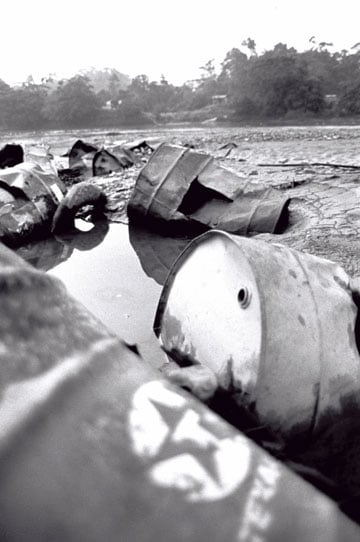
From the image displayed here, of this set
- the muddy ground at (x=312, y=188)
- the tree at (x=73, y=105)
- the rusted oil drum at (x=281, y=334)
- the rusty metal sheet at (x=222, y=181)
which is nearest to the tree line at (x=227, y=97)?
the tree at (x=73, y=105)

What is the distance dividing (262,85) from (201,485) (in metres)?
42.0

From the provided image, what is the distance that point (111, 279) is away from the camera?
4172 millimetres

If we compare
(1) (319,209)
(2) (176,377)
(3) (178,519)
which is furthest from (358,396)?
(1) (319,209)

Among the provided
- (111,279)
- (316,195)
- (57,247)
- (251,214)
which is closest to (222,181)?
(251,214)

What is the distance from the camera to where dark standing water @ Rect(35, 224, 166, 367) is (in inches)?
121

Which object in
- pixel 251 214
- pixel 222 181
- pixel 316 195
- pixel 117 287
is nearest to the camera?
pixel 117 287

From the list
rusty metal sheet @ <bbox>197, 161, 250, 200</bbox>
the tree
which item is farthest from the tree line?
rusty metal sheet @ <bbox>197, 161, 250, 200</bbox>

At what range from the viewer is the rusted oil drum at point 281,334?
63.5 inches

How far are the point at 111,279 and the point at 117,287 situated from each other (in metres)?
0.23

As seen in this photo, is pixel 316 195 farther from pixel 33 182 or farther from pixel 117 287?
pixel 33 182

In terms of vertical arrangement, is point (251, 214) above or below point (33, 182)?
below

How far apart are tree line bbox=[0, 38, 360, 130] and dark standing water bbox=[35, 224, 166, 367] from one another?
85.5 ft

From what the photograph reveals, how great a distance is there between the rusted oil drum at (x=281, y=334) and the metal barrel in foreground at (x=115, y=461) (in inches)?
31.5

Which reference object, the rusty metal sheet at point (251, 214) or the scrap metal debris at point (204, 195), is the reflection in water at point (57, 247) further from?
Result: the rusty metal sheet at point (251, 214)
